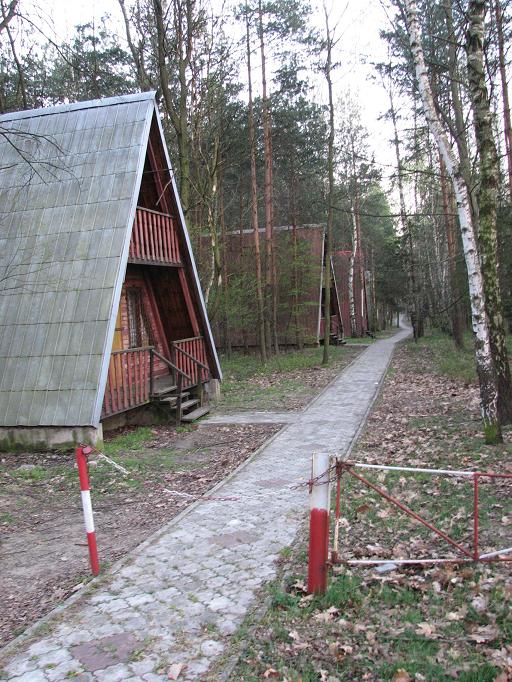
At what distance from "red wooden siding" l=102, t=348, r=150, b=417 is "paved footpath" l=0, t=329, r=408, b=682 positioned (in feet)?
12.3

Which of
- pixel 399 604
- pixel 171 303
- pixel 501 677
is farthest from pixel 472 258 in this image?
pixel 171 303

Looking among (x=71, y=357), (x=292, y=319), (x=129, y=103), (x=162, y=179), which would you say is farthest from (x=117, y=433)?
(x=292, y=319)

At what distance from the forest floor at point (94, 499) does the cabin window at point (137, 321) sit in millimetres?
2832

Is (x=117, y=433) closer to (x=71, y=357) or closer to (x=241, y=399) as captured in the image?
(x=71, y=357)

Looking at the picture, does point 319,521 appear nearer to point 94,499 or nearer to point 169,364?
point 94,499

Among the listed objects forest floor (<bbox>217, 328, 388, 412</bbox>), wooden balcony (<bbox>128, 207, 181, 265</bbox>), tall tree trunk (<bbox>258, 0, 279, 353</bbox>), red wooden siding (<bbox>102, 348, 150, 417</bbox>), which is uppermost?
tall tree trunk (<bbox>258, 0, 279, 353</bbox>)

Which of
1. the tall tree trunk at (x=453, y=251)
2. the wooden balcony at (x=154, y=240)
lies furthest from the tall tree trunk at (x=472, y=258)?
the tall tree trunk at (x=453, y=251)

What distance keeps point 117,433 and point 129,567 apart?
6684 millimetres

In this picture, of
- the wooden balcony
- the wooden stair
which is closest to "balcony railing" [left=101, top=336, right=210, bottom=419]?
the wooden stair

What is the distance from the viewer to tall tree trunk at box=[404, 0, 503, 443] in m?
8.27

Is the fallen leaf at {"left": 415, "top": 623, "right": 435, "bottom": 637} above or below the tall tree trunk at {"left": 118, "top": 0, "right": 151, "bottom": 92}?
below

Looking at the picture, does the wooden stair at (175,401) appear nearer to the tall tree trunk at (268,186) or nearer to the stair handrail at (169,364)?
the stair handrail at (169,364)

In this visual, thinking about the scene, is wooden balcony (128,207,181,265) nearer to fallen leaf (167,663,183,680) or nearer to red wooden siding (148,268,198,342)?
red wooden siding (148,268,198,342)

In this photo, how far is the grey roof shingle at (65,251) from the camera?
9844mm
